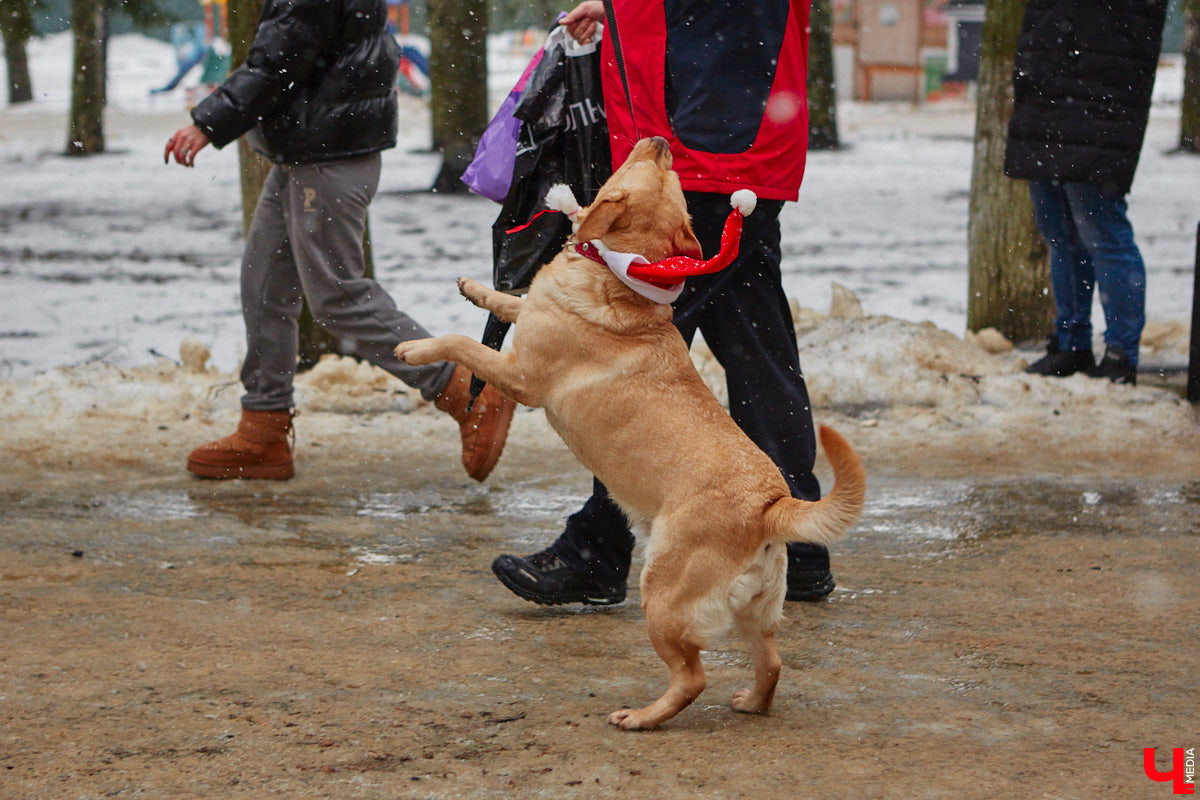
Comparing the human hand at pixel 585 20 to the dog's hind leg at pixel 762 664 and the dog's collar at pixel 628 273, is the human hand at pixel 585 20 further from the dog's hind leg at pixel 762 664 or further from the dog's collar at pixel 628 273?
the dog's hind leg at pixel 762 664

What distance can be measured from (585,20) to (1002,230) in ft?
15.1

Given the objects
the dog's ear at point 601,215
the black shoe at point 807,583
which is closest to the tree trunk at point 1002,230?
the black shoe at point 807,583

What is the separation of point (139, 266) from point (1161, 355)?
8115 mm

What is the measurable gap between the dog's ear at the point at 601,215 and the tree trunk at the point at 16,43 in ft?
47.1

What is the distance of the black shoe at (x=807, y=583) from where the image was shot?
12.3 ft

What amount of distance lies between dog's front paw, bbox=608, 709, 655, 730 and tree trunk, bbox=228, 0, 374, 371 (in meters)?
3.90

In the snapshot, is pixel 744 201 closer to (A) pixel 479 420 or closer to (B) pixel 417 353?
(B) pixel 417 353

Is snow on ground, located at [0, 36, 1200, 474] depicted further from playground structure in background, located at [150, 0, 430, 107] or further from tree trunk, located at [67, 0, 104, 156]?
playground structure in background, located at [150, 0, 430, 107]

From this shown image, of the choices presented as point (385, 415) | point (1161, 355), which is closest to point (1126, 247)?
point (1161, 355)

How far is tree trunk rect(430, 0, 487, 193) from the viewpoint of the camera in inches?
559

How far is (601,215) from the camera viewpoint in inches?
119

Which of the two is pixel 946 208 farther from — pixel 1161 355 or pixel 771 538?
pixel 771 538

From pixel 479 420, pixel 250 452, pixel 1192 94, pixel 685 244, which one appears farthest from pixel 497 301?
pixel 1192 94

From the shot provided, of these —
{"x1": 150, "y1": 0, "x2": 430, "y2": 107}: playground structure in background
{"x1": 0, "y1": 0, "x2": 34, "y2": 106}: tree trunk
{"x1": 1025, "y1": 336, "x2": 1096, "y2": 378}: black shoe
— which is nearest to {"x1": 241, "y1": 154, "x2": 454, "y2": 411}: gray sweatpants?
{"x1": 1025, "y1": 336, "x2": 1096, "y2": 378}: black shoe
